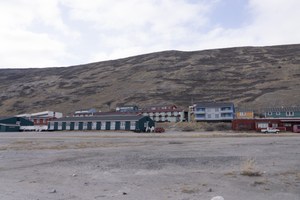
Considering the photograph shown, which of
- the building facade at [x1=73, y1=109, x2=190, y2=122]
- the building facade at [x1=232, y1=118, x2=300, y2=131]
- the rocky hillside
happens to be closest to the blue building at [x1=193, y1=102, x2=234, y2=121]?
the building facade at [x1=73, y1=109, x2=190, y2=122]

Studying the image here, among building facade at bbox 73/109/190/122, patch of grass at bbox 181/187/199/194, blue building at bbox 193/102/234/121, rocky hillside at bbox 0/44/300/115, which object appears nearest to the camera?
patch of grass at bbox 181/187/199/194

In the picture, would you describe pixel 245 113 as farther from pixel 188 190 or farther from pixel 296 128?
pixel 188 190

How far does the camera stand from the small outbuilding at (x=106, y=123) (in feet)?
175

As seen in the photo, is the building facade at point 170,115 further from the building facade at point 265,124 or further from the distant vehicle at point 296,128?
the distant vehicle at point 296,128

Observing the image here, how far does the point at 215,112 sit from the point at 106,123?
3683 cm

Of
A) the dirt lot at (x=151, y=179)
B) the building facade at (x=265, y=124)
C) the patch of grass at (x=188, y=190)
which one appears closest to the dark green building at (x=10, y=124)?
the dirt lot at (x=151, y=179)

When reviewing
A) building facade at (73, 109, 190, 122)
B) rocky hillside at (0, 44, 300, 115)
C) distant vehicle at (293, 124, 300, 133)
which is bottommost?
distant vehicle at (293, 124, 300, 133)

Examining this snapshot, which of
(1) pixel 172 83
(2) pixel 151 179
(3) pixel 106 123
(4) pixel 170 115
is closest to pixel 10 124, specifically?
(3) pixel 106 123

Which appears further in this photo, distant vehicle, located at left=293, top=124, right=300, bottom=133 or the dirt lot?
distant vehicle, located at left=293, top=124, right=300, bottom=133

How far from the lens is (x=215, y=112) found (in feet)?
221

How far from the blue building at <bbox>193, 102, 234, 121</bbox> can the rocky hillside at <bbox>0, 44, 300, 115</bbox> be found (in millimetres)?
21714

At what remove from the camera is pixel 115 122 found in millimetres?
55500

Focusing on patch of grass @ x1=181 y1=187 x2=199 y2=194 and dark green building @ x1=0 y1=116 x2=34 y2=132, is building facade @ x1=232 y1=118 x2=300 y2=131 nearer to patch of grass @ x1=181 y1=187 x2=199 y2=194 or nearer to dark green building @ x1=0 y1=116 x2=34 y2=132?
patch of grass @ x1=181 y1=187 x2=199 y2=194

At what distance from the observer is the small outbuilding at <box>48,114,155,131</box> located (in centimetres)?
5347
